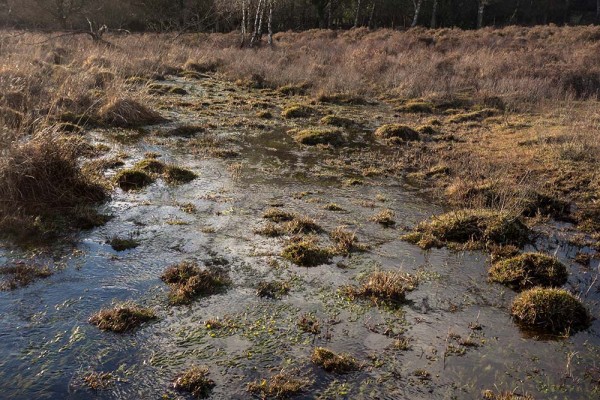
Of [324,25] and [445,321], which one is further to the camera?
[324,25]

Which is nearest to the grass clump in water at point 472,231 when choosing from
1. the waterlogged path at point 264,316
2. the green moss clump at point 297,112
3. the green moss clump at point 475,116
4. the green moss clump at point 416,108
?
the waterlogged path at point 264,316

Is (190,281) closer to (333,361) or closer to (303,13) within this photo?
(333,361)

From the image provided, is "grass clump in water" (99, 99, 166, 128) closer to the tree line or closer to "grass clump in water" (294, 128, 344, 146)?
"grass clump in water" (294, 128, 344, 146)

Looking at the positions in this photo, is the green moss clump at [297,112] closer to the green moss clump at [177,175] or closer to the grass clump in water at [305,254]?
the green moss clump at [177,175]

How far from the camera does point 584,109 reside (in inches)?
558

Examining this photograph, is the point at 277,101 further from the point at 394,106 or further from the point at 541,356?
the point at 541,356

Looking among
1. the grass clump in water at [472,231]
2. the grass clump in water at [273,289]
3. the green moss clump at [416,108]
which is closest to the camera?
the grass clump in water at [273,289]

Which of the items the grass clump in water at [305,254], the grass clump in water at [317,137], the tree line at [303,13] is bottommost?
the grass clump in water at [305,254]

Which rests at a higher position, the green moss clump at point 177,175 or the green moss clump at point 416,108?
the green moss clump at point 416,108

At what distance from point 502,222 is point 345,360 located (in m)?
3.79

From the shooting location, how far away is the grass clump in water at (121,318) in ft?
15.4

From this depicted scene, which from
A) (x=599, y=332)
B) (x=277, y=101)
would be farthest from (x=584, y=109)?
(x=599, y=332)

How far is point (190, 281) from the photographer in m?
5.46

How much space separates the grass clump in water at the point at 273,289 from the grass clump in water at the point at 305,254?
0.56 metres
